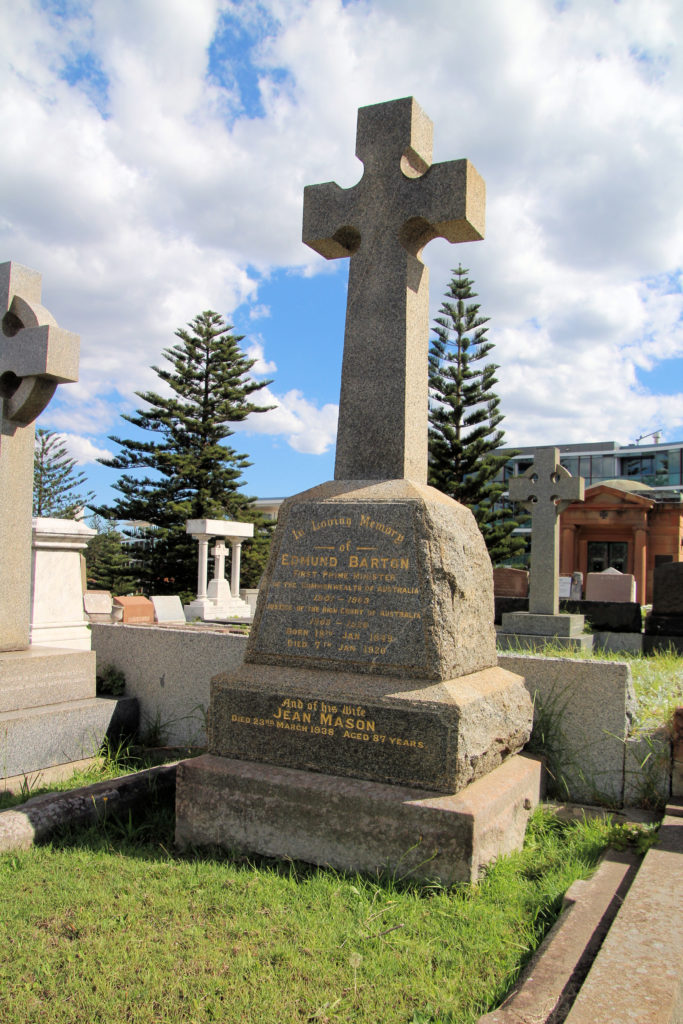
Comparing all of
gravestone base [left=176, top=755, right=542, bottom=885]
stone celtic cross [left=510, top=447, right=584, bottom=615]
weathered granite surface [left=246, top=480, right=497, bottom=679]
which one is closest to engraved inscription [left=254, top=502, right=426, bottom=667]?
weathered granite surface [left=246, top=480, right=497, bottom=679]

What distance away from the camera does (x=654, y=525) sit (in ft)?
88.7

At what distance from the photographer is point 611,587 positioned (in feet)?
48.4

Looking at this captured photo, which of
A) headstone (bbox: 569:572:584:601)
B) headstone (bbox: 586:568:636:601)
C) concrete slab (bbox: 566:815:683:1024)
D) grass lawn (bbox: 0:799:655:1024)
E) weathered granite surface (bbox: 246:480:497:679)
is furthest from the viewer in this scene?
headstone (bbox: 569:572:584:601)

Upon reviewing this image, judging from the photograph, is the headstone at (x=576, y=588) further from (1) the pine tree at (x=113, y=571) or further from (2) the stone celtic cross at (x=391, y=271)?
(2) the stone celtic cross at (x=391, y=271)

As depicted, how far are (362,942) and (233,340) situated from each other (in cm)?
2682

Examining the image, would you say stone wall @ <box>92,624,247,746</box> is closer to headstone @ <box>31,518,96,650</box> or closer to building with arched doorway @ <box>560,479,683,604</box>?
headstone @ <box>31,518,96,650</box>

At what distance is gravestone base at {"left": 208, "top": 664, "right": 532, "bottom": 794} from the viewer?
3002 mm

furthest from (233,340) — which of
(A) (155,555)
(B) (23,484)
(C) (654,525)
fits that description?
(B) (23,484)

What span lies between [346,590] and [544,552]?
7888mm

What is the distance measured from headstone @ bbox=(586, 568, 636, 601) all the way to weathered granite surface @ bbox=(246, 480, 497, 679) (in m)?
11.6

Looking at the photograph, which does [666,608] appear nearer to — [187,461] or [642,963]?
[642,963]

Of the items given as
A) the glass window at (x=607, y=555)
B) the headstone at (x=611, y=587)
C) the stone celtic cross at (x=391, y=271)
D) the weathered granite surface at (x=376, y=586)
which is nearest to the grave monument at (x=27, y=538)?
the weathered granite surface at (x=376, y=586)

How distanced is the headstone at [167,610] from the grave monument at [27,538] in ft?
22.1

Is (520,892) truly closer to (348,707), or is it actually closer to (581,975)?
(581,975)
